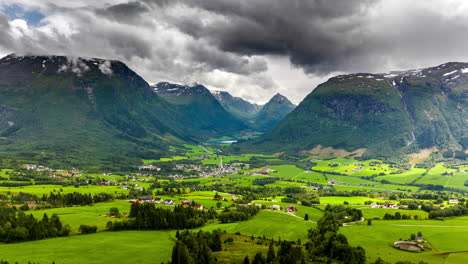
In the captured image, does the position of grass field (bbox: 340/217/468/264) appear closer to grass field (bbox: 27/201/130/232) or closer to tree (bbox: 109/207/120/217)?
tree (bbox: 109/207/120/217)

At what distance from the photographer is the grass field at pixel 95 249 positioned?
65.5 m

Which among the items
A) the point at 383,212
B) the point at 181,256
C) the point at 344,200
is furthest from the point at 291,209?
the point at 181,256

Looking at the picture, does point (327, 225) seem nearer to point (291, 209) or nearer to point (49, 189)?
point (291, 209)

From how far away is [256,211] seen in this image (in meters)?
118

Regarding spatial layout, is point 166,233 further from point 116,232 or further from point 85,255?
point 85,255

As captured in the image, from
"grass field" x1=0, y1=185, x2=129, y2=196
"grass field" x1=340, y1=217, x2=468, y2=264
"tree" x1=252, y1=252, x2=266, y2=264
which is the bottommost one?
"grass field" x1=340, y1=217, x2=468, y2=264

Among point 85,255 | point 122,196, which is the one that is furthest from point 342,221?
point 122,196

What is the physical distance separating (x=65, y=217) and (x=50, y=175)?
4033 inches

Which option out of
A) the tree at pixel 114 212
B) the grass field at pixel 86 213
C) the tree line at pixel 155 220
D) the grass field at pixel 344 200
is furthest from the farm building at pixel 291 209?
the tree at pixel 114 212

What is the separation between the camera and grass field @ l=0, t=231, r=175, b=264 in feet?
Answer: 215

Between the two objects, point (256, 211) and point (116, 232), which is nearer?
point (116, 232)

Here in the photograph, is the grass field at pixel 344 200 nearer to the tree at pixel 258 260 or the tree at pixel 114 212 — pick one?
the tree at pixel 114 212

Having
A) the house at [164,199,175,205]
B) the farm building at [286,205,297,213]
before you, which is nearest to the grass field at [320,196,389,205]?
the farm building at [286,205,297,213]

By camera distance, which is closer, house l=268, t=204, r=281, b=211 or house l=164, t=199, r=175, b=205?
house l=164, t=199, r=175, b=205
